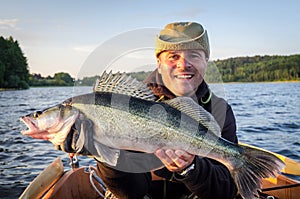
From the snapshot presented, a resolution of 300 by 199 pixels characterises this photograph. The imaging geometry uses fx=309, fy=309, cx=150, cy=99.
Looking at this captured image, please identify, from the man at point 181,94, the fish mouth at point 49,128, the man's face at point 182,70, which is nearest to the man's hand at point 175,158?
the man at point 181,94

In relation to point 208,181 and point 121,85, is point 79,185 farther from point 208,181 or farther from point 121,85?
point 121,85

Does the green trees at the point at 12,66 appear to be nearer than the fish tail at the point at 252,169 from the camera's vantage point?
Result: No

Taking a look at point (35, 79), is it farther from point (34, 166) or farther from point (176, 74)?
point (176, 74)

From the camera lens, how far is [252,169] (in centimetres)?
282

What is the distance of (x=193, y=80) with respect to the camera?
11.7 feet

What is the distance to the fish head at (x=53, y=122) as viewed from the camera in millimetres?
2639

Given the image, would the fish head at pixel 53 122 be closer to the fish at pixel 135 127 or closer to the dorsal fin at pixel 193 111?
the fish at pixel 135 127

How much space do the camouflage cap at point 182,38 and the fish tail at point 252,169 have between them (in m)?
1.34

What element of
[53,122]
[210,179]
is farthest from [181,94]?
[53,122]

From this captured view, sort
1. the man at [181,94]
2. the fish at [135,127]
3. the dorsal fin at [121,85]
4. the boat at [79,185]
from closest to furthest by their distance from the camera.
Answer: the fish at [135,127] → the dorsal fin at [121,85] → the man at [181,94] → the boat at [79,185]

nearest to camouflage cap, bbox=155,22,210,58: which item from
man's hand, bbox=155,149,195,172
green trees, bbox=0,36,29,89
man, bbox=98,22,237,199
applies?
man, bbox=98,22,237,199

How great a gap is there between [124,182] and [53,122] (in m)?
1.01

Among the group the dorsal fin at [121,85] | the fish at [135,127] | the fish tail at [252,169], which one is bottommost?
the fish tail at [252,169]

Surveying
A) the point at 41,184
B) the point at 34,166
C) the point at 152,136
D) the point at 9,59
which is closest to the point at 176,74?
the point at 152,136
